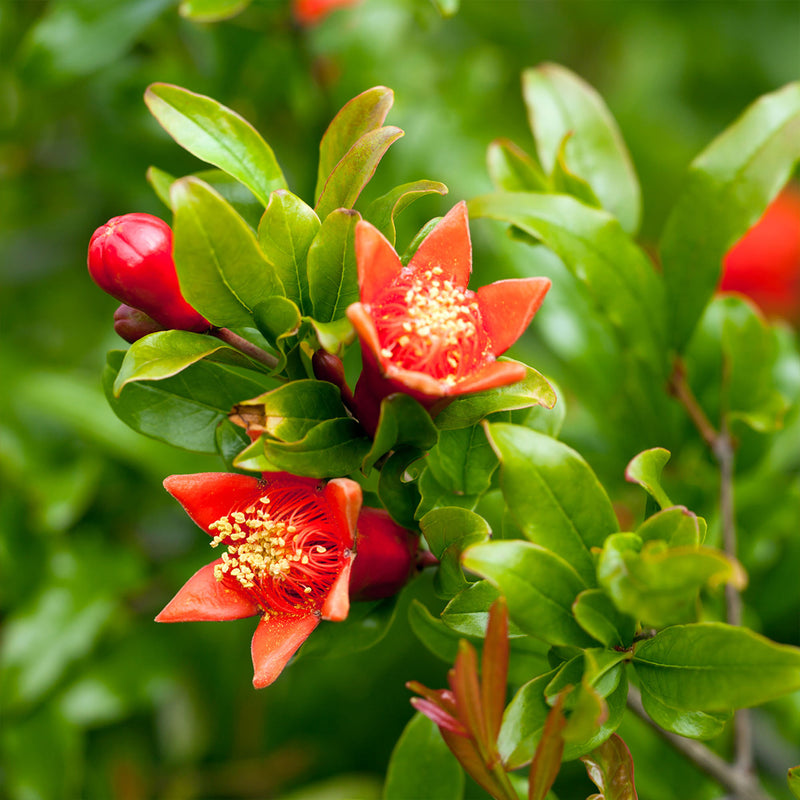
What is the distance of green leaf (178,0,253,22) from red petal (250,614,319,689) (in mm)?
702

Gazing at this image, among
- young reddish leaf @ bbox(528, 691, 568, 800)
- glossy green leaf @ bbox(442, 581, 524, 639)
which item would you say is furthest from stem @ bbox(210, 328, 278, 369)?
young reddish leaf @ bbox(528, 691, 568, 800)

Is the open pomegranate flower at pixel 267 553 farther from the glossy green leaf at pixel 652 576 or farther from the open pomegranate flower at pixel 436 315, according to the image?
the glossy green leaf at pixel 652 576

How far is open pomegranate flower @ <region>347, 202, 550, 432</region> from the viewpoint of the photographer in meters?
0.64

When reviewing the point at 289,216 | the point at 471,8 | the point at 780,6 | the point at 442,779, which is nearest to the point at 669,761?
the point at 442,779

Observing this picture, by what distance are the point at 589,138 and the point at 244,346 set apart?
557mm

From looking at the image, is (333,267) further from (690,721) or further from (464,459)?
(690,721)

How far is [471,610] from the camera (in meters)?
0.69

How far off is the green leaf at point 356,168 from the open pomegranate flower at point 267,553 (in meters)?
0.23

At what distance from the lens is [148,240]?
2.20 feet

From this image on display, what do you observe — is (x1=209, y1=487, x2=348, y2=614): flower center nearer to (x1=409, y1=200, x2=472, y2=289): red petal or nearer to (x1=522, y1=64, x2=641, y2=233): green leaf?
(x1=409, y1=200, x2=472, y2=289): red petal

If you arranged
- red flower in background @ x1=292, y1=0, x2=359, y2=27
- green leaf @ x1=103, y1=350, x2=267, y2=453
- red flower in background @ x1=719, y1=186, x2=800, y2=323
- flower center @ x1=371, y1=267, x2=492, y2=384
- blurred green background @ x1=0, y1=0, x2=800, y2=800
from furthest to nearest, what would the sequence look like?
red flower in background @ x1=719, y1=186, x2=800, y2=323 → red flower in background @ x1=292, y1=0, x2=359, y2=27 → blurred green background @ x1=0, y1=0, x2=800, y2=800 → green leaf @ x1=103, y1=350, x2=267, y2=453 → flower center @ x1=371, y1=267, x2=492, y2=384

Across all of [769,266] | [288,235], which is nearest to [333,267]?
[288,235]

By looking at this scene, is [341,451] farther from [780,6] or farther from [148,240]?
[780,6]

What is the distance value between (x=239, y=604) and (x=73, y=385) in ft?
2.49
